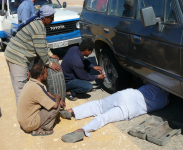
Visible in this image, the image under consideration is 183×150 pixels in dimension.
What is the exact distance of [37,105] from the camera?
134 inches

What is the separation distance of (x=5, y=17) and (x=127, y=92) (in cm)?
607

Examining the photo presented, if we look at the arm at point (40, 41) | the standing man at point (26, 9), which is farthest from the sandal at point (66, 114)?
the standing man at point (26, 9)

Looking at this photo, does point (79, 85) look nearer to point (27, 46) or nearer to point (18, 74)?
point (18, 74)

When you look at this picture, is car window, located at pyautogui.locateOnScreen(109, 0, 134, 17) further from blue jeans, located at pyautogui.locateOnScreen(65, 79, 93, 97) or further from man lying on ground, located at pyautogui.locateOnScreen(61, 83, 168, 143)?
blue jeans, located at pyautogui.locateOnScreen(65, 79, 93, 97)

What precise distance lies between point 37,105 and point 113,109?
3.85ft

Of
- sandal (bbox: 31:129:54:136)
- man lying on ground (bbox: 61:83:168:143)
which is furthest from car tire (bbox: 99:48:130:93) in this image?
sandal (bbox: 31:129:54:136)

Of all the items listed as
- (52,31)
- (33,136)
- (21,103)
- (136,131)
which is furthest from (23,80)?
(52,31)

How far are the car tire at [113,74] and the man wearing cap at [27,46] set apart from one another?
4.31 ft

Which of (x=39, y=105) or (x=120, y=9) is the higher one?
(x=120, y=9)

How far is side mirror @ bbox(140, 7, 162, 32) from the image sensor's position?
308 centimetres

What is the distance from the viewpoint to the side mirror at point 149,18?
3.08 metres

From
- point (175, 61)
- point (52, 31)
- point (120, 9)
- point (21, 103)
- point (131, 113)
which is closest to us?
point (175, 61)

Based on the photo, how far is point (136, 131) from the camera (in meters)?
3.39

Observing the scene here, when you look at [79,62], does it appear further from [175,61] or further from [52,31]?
[52,31]
